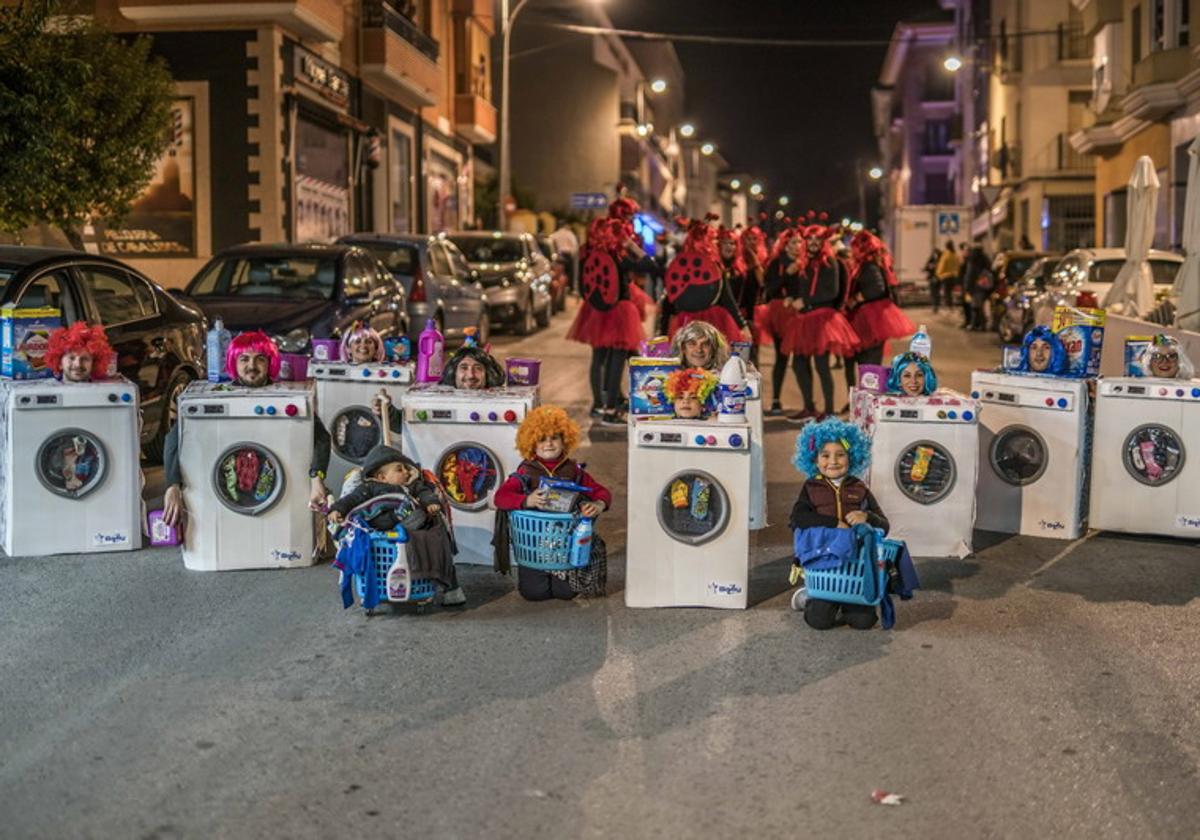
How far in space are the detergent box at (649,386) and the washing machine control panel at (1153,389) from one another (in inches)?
104

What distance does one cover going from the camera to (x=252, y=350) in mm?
8367

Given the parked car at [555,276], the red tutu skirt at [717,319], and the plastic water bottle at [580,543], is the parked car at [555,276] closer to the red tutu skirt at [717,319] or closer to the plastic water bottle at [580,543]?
the red tutu skirt at [717,319]

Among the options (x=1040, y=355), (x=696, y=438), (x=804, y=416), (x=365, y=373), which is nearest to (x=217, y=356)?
(x=365, y=373)

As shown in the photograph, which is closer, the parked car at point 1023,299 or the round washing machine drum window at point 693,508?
the round washing machine drum window at point 693,508

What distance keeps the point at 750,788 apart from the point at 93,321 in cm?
699

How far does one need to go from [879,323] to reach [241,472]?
8.00 m

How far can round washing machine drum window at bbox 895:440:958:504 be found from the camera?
8547 millimetres

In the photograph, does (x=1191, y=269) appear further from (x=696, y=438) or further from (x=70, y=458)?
(x=70, y=458)

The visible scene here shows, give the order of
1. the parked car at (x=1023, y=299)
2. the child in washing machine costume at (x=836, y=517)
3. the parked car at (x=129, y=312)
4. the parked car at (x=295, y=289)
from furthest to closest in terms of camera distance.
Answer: the parked car at (x=1023, y=299)
the parked car at (x=295, y=289)
the parked car at (x=129, y=312)
the child in washing machine costume at (x=836, y=517)

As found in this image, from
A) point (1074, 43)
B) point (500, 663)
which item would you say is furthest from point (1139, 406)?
point (1074, 43)

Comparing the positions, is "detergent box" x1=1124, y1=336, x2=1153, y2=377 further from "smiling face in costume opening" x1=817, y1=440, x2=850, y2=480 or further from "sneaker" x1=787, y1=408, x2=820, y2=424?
"sneaker" x1=787, y1=408, x2=820, y2=424

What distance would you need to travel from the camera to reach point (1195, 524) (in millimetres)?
9133

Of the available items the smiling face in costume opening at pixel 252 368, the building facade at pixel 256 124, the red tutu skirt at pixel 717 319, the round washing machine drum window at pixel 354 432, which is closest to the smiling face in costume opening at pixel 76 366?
the smiling face in costume opening at pixel 252 368

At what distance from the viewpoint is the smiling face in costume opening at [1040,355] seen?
9305mm
